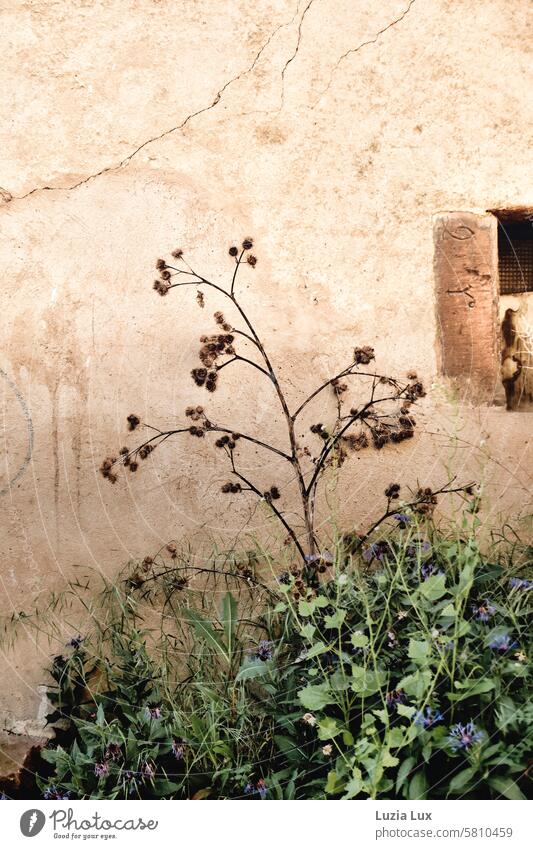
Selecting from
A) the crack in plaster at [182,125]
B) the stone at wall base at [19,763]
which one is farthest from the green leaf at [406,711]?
the crack in plaster at [182,125]

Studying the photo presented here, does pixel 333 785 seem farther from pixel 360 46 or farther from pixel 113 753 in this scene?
pixel 360 46

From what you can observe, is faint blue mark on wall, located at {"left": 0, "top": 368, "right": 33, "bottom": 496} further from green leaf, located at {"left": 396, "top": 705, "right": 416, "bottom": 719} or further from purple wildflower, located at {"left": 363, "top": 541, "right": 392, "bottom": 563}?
green leaf, located at {"left": 396, "top": 705, "right": 416, "bottom": 719}

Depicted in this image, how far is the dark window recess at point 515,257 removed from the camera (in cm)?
318

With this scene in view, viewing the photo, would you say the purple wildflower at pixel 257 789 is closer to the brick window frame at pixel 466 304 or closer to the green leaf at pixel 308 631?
the green leaf at pixel 308 631

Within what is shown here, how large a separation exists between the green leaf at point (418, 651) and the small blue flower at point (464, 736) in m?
0.19

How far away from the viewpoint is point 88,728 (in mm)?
2523

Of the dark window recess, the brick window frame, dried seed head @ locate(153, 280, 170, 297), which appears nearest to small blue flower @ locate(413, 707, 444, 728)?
the brick window frame

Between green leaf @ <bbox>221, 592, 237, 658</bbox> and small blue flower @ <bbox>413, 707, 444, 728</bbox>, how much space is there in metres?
0.79

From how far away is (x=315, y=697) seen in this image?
2.26 m

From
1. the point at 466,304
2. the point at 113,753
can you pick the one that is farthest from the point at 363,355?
the point at 113,753

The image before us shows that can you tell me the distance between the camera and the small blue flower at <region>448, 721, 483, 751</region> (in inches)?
80.7

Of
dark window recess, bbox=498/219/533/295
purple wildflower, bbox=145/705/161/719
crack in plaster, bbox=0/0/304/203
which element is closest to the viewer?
purple wildflower, bbox=145/705/161/719
